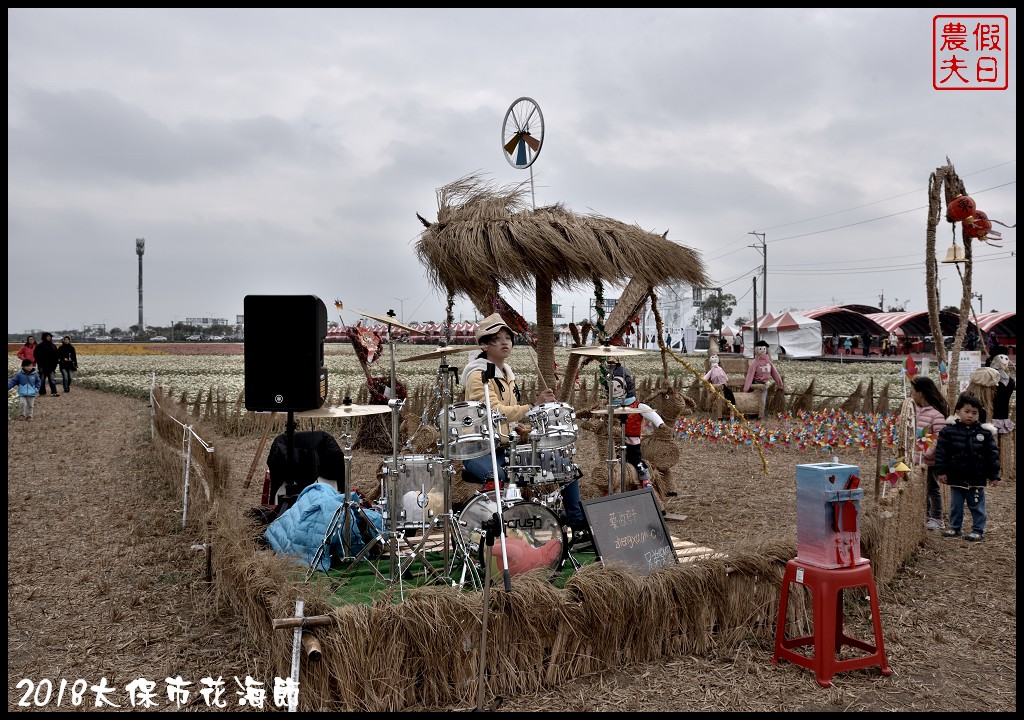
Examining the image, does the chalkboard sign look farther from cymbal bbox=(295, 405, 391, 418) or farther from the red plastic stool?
cymbal bbox=(295, 405, 391, 418)

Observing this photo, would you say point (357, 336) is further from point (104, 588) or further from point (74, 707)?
point (74, 707)

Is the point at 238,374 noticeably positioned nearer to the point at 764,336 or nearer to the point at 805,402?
the point at 805,402

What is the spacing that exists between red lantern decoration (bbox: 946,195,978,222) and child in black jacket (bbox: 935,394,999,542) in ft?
11.9

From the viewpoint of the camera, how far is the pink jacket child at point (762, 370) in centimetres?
1485

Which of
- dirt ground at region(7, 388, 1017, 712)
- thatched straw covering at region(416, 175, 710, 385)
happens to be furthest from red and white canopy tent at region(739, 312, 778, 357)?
thatched straw covering at region(416, 175, 710, 385)

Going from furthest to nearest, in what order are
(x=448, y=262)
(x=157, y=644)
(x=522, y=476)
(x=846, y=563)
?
(x=448, y=262) → (x=522, y=476) → (x=157, y=644) → (x=846, y=563)

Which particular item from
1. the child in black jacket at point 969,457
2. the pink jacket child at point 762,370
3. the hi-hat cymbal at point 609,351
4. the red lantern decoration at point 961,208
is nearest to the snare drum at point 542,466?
the hi-hat cymbal at point 609,351

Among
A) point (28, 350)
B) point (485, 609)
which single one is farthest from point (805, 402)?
point (28, 350)

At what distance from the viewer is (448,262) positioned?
7.04 meters

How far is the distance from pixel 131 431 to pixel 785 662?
12.9m

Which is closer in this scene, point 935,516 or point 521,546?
point 521,546

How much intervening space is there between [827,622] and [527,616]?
1.54 m

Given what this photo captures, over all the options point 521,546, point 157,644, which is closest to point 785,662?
point 521,546

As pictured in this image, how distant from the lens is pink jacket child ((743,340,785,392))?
14.9 metres
